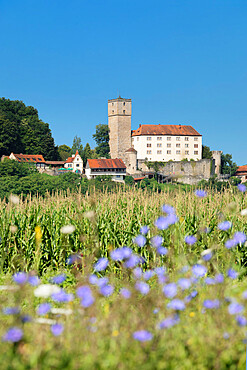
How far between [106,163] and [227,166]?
24.4 metres

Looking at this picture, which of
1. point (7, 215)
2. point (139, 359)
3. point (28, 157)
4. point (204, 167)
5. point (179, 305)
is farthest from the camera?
point (204, 167)

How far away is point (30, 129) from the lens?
196ft

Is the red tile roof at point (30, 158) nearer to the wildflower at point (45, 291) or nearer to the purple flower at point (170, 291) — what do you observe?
the wildflower at point (45, 291)

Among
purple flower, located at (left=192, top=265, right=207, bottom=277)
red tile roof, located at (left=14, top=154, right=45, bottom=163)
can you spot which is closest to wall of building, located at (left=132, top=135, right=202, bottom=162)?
red tile roof, located at (left=14, top=154, right=45, bottom=163)

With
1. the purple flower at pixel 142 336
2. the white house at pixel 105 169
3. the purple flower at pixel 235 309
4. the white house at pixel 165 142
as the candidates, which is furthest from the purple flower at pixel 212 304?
the white house at pixel 165 142

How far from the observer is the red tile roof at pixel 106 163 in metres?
62.9

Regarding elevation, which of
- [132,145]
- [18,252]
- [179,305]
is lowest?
[18,252]

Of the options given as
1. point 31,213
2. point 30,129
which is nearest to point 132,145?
point 30,129

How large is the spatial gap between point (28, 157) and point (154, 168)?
21.0 m

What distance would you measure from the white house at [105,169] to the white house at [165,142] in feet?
20.0

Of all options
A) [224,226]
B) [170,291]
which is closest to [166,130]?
[224,226]

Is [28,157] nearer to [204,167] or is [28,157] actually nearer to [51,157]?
[51,157]

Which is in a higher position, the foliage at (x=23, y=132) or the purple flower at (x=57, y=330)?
the foliage at (x=23, y=132)

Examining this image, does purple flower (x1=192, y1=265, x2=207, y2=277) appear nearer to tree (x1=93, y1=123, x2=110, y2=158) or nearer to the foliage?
the foliage
